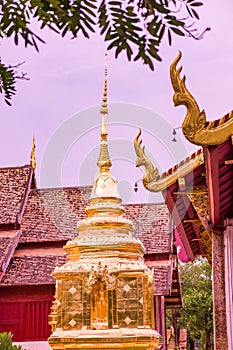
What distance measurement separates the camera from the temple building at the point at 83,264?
9242 millimetres

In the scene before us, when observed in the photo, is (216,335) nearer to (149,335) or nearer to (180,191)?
(180,191)

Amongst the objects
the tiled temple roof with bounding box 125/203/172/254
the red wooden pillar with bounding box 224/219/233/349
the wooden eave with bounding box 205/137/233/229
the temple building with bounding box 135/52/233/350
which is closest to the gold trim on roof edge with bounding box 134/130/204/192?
the temple building with bounding box 135/52/233/350

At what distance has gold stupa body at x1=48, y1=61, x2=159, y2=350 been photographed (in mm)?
8953

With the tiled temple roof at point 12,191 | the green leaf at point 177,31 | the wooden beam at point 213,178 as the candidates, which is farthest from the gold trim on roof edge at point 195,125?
the tiled temple roof at point 12,191

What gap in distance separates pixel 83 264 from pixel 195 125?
211 inches

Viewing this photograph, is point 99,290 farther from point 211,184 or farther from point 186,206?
point 211,184

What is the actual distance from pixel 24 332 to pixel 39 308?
23.8 inches

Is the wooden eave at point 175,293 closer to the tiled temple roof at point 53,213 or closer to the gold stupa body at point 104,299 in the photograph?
the tiled temple roof at point 53,213

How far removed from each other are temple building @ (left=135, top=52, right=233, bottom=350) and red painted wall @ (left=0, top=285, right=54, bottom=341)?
22.3 ft

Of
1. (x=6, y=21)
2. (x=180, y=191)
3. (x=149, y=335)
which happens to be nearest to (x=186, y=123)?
(x=180, y=191)

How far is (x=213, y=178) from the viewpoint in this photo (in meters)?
4.93

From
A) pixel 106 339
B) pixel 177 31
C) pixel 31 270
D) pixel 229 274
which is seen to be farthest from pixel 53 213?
pixel 177 31

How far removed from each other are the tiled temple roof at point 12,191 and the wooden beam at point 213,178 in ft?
29.8

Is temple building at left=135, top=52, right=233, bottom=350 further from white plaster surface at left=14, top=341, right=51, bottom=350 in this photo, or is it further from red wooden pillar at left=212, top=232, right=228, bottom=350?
white plaster surface at left=14, top=341, right=51, bottom=350
